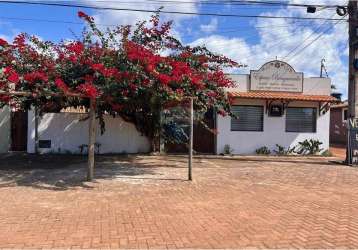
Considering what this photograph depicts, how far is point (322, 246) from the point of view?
6543mm

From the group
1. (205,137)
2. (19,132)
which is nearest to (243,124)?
(205,137)

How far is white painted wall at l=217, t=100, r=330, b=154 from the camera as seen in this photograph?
65.9ft

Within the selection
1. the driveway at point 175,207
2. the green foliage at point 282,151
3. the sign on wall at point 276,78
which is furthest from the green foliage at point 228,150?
the driveway at point 175,207

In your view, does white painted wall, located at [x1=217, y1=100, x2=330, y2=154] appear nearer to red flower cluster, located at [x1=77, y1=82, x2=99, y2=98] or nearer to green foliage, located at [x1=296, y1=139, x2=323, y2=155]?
green foliage, located at [x1=296, y1=139, x2=323, y2=155]

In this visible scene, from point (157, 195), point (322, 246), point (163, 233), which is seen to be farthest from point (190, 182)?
point (322, 246)

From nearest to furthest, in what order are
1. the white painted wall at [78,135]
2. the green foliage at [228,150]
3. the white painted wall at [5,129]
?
the white painted wall at [5,129] < the white painted wall at [78,135] < the green foliage at [228,150]

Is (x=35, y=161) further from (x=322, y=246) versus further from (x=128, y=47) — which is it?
(x=322, y=246)

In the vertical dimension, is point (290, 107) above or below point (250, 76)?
below

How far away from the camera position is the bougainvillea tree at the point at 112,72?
1095cm

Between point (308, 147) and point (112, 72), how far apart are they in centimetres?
1259

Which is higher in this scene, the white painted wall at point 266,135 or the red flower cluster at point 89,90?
the red flower cluster at point 89,90

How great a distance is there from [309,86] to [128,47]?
12.0 metres

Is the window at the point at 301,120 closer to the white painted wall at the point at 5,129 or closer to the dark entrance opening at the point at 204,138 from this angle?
the dark entrance opening at the point at 204,138

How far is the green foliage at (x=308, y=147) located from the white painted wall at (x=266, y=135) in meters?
0.19
